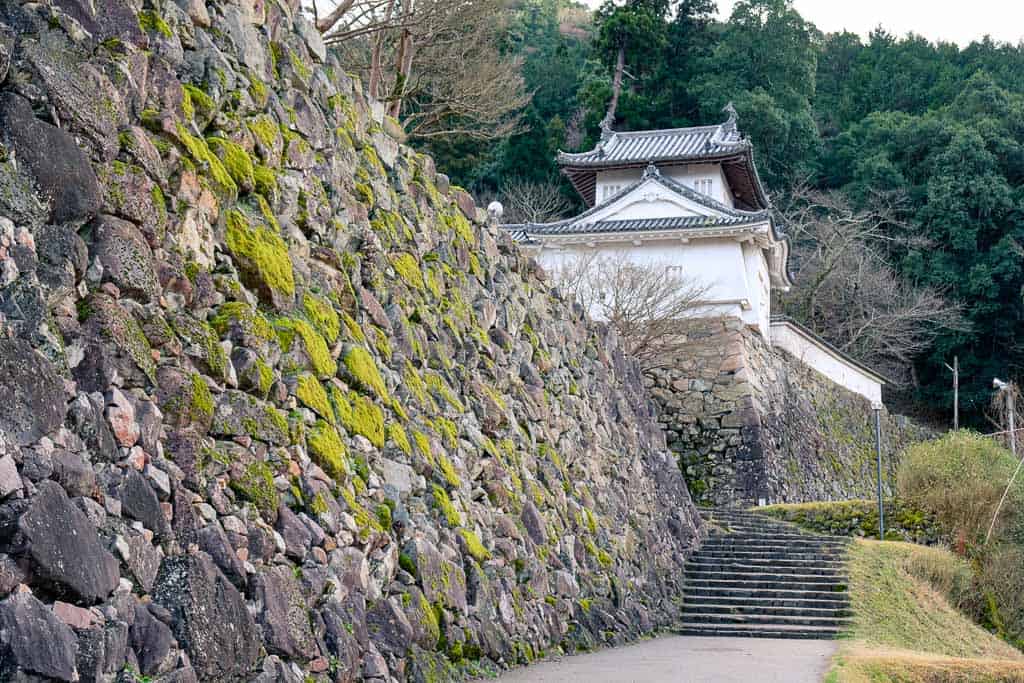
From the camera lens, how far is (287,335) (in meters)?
6.61

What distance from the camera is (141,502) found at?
185 inches

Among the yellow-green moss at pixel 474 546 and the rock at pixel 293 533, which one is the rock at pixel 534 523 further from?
the rock at pixel 293 533

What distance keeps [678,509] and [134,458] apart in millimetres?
13194

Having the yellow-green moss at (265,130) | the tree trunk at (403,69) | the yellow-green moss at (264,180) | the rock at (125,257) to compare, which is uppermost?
the tree trunk at (403,69)

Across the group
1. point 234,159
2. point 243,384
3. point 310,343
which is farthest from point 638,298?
point 243,384

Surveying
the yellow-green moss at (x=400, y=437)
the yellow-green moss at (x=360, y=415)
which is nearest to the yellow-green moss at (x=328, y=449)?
the yellow-green moss at (x=360, y=415)

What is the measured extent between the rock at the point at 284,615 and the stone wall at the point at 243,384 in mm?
19

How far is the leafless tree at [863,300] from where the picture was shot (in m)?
38.1

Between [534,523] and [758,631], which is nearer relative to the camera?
[534,523]

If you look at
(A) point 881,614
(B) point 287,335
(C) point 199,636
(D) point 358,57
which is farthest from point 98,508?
(D) point 358,57

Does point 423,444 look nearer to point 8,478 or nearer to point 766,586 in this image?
point 8,478

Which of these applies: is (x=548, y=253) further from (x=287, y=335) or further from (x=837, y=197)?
(x=287, y=335)

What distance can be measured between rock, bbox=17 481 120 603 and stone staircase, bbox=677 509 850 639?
35.0 ft

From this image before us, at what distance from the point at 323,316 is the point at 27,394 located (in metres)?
3.10
